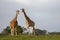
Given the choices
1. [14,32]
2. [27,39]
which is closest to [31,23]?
[14,32]

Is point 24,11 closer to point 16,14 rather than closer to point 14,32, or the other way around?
point 16,14

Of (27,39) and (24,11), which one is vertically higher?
(24,11)

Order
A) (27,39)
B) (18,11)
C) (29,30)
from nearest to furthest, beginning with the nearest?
(27,39) < (29,30) < (18,11)

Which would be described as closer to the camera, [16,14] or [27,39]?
[27,39]

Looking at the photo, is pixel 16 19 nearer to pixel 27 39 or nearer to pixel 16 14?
pixel 16 14

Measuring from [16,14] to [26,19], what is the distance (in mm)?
1065

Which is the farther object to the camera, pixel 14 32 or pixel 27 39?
pixel 14 32

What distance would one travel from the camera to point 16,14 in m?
27.1

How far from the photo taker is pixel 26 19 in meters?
27.1

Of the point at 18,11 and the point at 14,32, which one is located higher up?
the point at 18,11

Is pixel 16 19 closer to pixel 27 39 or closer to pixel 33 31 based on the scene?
pixel 33 31

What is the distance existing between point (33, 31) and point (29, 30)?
528mm

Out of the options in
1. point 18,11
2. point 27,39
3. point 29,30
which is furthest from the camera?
point 18,11

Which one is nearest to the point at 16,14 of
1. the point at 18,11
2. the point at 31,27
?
the point at 18,11
